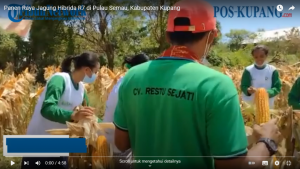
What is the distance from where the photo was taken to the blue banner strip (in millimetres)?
1473

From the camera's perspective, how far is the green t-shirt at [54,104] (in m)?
1.58

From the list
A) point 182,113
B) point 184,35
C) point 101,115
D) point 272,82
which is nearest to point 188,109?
point 182,113

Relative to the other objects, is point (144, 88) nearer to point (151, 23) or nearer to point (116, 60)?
point (151, 23)

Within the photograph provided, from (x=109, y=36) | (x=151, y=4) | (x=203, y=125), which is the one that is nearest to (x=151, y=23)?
(x=151, y=4)

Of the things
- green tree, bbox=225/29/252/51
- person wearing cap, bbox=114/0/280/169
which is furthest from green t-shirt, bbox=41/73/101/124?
green tree, bbox=225/29/252/51

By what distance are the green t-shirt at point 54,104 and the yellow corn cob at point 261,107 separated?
0.86m

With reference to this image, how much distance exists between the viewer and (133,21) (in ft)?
5.38

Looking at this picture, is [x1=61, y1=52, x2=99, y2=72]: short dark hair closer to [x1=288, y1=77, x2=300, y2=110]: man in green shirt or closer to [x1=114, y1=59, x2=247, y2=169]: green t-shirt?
[x1=114, y1=59, x2=247, y2=169]: green t-shirt

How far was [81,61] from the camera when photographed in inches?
68.4

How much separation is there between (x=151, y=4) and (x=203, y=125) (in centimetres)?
84

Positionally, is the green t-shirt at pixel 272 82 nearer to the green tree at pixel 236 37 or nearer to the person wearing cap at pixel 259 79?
the person wearing cap at pixel 259 79
